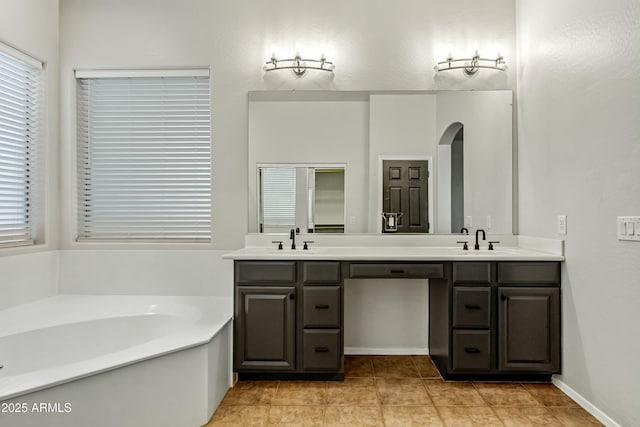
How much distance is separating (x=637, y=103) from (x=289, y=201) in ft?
6.93

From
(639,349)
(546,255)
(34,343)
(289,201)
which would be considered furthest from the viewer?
(289,201)

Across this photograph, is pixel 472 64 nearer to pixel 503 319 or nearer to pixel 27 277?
pixel 503 319

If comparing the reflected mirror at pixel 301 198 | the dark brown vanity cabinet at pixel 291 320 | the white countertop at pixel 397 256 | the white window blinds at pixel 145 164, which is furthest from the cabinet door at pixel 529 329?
the white window blinds at pixel 145 164

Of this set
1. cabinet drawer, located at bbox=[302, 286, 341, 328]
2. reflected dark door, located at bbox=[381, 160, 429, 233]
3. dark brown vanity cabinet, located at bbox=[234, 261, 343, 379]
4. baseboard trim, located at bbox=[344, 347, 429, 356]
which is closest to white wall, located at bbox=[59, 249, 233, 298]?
dark brown vanity cabinet, located at bbox=[234, 261, 343, 379]

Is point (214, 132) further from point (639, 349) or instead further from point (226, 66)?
point (639, 349)

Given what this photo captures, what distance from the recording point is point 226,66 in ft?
9.86

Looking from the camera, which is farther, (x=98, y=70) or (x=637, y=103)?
(x=98, y=70)

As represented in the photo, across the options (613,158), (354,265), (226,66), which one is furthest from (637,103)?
(226,66)

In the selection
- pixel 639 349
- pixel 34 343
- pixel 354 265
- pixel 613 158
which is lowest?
pixel 34 343

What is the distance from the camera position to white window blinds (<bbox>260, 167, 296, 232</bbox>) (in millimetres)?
2959

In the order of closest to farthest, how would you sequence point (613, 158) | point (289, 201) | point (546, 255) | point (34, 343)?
point (613, 158), point (34, 343), point (546, 255), point (289, 201)

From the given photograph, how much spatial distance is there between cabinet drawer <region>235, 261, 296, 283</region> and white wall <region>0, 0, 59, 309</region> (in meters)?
1.53

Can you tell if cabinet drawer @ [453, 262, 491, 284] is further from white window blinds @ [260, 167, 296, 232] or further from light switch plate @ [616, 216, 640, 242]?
white window blinds @ [260, 167, 296, 232]

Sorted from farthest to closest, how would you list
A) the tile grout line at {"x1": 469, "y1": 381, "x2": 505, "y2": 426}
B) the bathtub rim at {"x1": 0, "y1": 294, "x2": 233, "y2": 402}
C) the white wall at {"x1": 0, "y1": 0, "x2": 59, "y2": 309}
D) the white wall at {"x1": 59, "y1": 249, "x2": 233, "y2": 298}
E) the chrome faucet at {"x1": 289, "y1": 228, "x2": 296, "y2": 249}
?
the white wall at {"x1": 59, "y1": 249, "x2": 233, "y2": 298}
the chrome faucet at {"x1": 289, "y1": 228, "x2": 296, "y2": 249}
the white wall at {"x1": 0, "y1": 0, "x2": 59, "y2": 309}
the tile grout line at {"x1": 469, "y1": 381, "x2": 505, "y2": 426}
the bathtub rim at {"x1": 0, "y1": 294, "x2": 233, "y2": 402}
